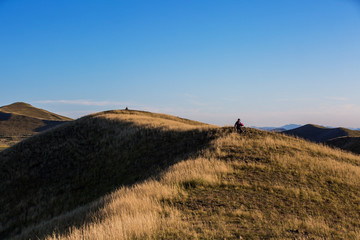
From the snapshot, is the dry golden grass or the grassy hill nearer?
the dry golden grass

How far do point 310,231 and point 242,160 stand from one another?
7.17 metres

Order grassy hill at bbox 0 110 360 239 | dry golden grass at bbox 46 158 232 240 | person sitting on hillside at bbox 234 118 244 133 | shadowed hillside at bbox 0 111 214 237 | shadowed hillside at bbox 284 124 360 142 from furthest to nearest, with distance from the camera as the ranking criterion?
shadowed hillside at bbox 284 124 360 142, person sitting on hillside at bbox 234 118 244 133, shadowed hillside at bbox 0 111 214 237, grassy hill at bbox 0 110 360 239, dry golden grass at bbox 46 158 232 240

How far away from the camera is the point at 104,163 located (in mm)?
23750

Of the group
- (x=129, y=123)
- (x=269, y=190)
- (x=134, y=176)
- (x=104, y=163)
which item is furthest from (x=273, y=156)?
(x=129, y=123)

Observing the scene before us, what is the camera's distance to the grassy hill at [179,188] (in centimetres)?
625

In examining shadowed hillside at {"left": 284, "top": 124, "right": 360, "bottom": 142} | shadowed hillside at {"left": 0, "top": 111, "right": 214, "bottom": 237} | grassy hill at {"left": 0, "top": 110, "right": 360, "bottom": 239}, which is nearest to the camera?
grassy hill at {"left": 0, "top": 110, "right": 360, "bottom": 239}

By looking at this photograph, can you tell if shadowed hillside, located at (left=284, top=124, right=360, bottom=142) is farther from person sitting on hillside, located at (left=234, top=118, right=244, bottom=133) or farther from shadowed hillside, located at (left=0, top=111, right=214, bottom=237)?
shadowed hillside, located at (left=0, top=111, right=214, bottom=237)

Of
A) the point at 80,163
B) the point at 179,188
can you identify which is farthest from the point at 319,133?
the point at 179,188

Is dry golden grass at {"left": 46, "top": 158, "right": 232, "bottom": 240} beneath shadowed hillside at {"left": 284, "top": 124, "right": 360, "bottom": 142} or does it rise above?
beneath

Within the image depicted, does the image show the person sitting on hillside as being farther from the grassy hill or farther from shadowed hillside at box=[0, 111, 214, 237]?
shadowed hillside at box=[0, 111, 214, 237]

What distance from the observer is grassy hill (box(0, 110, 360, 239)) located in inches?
246

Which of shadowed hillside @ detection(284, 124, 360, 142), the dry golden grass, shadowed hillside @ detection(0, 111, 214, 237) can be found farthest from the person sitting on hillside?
shadowed hillside @ detection(284, 124, 360, 142)

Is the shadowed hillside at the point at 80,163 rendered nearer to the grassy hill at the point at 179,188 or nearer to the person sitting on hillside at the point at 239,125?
the grassy hill at the point at 179,188

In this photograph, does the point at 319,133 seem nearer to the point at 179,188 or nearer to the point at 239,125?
the point at 239,125
